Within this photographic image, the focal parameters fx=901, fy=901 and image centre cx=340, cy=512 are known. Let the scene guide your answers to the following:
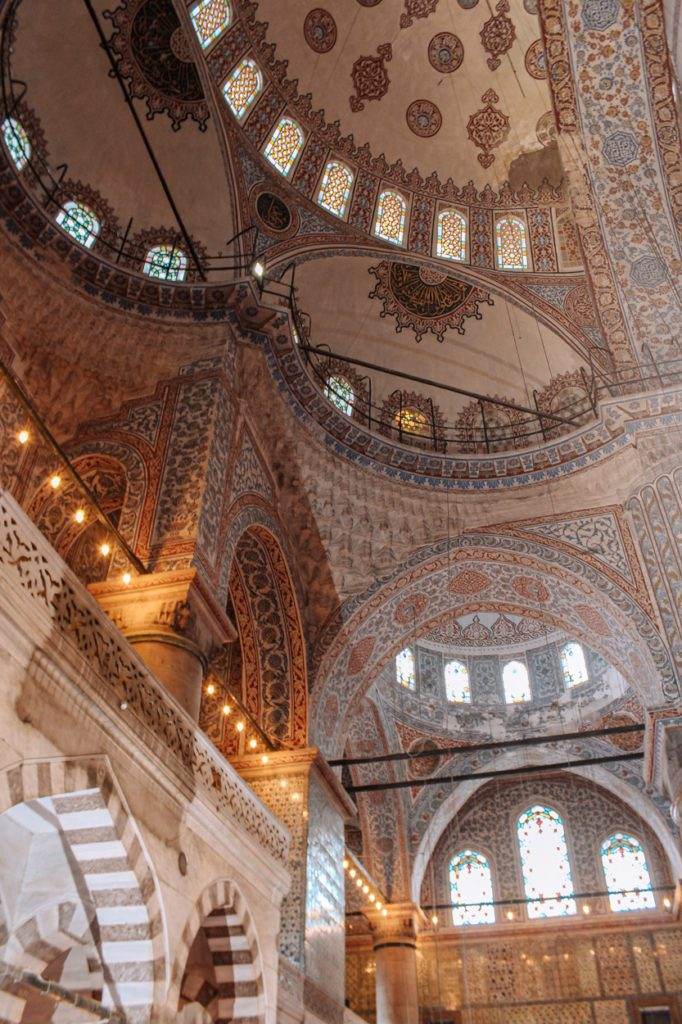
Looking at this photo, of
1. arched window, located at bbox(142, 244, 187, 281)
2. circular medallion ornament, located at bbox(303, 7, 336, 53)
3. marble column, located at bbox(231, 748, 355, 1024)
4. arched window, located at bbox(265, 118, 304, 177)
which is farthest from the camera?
circular medallion ornament, located at bbox(303, 7, 336, 53)

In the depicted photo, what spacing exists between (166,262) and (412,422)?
4074 mm

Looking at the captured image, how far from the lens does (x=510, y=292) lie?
39.0 feet

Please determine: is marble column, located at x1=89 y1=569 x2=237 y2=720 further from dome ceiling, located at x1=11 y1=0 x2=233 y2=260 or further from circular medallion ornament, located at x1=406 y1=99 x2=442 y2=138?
circular medallion ornament, located at x1=406 y1=99 x2=442 y2=138

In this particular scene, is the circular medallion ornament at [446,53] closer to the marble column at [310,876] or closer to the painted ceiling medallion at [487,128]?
the painted ceiling medallion at [487,128]

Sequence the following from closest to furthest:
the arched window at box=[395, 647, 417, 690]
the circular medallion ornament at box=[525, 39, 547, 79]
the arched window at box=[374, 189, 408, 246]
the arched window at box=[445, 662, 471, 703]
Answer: the circular medallion ornament at box=[525, 39, 547, 79], the arched window at box=[374, 189, 408, 246], the arched window at box=[395, 647, 417, 690], the arched window at box=[445, 662, 471, 703]

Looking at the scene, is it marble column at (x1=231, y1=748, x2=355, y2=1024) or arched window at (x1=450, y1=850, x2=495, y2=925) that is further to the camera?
arched window at (x1=450, y1=850, x2=495, y2=925)

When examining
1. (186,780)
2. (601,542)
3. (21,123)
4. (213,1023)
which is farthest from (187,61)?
(213,1023)

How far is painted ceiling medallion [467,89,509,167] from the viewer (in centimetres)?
1227

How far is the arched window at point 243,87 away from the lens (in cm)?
1066

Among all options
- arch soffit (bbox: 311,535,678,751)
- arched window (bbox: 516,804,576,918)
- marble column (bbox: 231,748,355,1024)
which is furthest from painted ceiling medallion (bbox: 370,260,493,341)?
arched window (bbox: 516,804,576,918)

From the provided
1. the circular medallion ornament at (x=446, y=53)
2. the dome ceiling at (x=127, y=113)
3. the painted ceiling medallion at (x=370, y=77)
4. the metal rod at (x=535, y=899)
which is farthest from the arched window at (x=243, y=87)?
the metal rod at (x=535, y=899)

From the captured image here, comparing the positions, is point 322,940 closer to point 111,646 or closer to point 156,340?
point 111,646

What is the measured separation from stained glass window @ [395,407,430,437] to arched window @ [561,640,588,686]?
18.4ft

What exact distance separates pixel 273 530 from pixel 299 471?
78 cm
